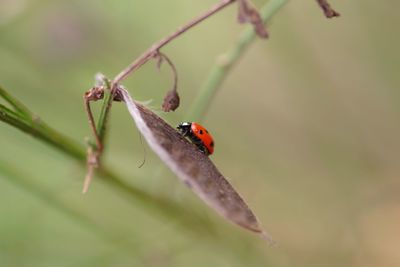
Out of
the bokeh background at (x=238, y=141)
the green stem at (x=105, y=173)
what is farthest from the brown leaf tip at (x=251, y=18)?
the bokeh background at (x=238, y=141)

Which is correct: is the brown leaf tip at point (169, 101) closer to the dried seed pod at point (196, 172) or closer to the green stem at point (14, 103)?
the dried seed pod at point (196, 172)

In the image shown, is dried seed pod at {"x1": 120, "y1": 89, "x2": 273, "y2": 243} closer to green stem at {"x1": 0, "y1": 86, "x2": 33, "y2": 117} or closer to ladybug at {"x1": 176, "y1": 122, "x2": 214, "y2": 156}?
green stem at {"x1": 0, "y1": 86, "x2": 33, "y2": 117}

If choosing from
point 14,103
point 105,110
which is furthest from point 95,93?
point 14,103

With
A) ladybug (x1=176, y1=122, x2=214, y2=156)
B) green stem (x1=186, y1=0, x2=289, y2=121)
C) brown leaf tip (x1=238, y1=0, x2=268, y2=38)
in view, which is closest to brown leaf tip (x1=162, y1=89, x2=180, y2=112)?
Result: brown leaf tip (x1=238, y1=0, x2=268, y2=38)

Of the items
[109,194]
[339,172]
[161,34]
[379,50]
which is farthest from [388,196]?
[161,34]

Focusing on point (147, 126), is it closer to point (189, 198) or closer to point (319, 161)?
point (189, 198)

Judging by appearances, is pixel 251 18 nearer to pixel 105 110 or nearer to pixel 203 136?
pixel 105 110
